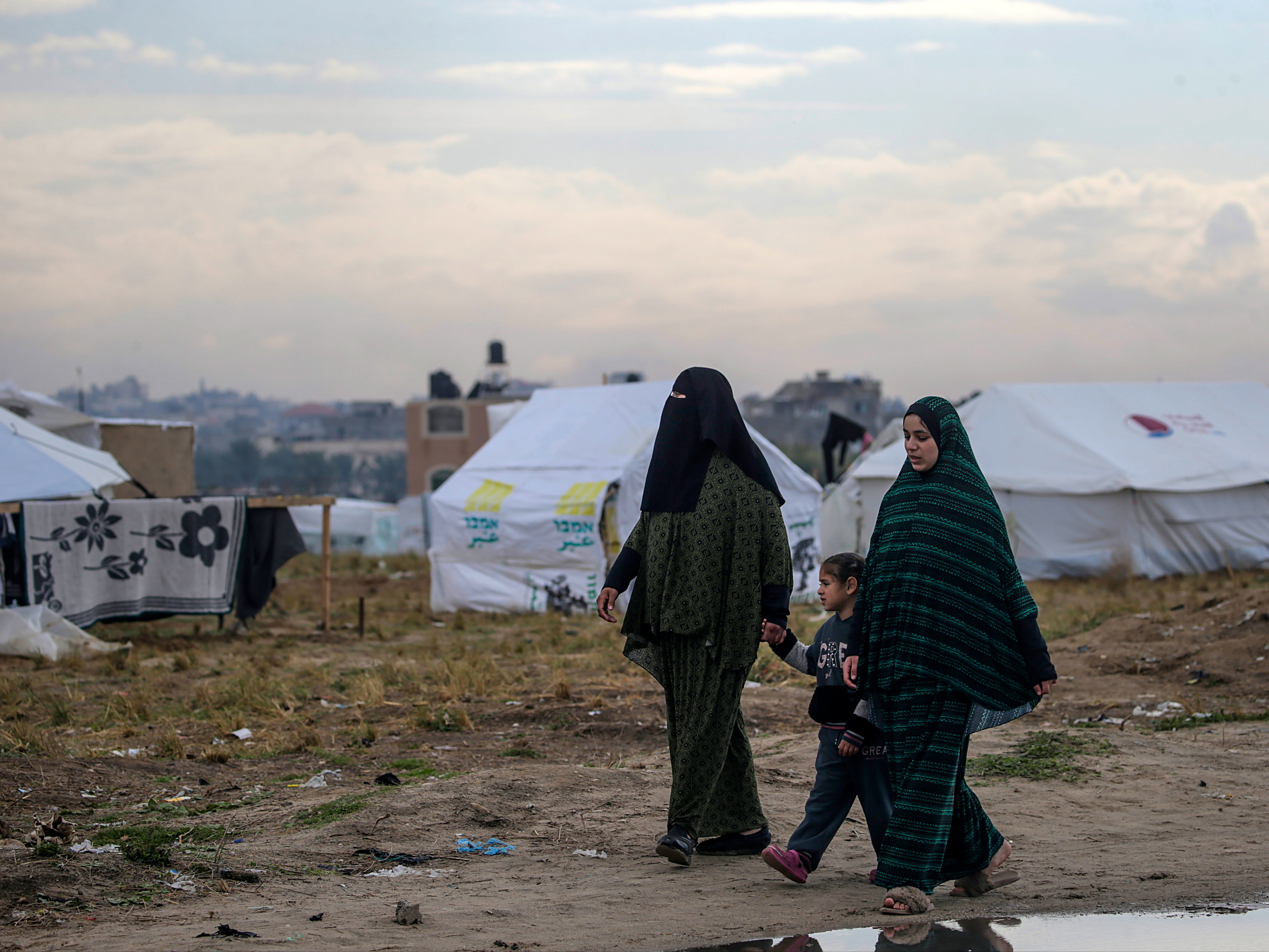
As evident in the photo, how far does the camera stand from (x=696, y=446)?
12.9 ft

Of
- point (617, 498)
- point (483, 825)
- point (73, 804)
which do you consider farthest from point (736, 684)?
point (617, 498)

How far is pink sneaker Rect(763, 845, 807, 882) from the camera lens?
3418 millimetres

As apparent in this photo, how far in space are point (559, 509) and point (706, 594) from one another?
9.50m

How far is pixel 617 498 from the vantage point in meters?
13.4

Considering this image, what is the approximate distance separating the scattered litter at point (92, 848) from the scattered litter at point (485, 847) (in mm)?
1087

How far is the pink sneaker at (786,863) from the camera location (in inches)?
135

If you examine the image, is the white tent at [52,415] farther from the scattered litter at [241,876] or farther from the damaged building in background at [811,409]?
the damaged building in background at [811,409]

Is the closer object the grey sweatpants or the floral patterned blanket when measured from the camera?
the grey sweatpants

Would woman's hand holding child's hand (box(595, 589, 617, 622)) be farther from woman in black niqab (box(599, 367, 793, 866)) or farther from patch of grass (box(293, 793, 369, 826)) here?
patch of grass (box(293, 793, 369, 826))

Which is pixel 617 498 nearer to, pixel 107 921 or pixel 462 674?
pixel 462 674

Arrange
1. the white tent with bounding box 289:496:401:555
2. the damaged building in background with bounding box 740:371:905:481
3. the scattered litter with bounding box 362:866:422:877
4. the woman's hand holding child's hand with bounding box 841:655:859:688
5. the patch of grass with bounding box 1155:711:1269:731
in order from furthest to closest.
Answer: the damaged building in background with bounding box 740:371:905:481 < the white tent with bounding box 289:496:401:555 < the patch of grass with bounding box 1155:711:1269:731 < the scattered litter with bounding box 362:866:422:877 < the woman's hand holding child's hand with bounding box 841:655:859:688

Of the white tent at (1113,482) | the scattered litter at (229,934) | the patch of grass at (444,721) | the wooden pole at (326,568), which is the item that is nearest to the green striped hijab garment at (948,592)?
the scattered litter at (229,934)

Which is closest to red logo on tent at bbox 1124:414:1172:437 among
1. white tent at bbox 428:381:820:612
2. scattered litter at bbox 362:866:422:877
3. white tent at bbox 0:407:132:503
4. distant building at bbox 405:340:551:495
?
white tent at bbox 428:381:820:612

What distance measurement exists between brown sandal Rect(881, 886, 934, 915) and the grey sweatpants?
0.28 meters
